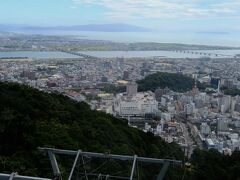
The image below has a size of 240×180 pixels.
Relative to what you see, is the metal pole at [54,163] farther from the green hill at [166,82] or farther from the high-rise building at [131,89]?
the green hill at [166,82]

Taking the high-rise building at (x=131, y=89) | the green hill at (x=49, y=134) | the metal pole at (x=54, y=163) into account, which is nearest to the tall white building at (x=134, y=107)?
the high-rise building at (x=131, y=89)

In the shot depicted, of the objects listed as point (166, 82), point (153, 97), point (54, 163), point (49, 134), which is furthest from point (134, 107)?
point (54, 163)

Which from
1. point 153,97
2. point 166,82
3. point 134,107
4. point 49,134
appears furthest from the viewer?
point 166,82

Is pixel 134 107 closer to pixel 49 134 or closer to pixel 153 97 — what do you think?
pixel 153 97

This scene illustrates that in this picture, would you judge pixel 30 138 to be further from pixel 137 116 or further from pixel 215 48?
pixel 215 48

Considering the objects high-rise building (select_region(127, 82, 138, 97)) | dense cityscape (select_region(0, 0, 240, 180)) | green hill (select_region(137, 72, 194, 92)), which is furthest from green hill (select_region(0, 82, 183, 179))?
green hill (select_region(137, 72, 194, 92))

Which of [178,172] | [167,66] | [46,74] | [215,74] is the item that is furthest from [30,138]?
[167,66]
